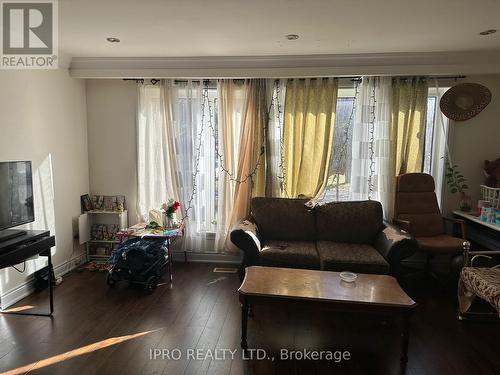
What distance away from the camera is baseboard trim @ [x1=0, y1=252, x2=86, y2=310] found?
3.05 m

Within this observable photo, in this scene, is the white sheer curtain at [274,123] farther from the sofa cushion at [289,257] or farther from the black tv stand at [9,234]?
the black tv stand at [9,234]

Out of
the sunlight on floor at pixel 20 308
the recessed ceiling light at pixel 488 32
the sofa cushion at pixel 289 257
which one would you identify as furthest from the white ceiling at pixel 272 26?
the sunlight on floor at pixel 20 308

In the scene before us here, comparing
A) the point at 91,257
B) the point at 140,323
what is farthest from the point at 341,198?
the point at 91,257

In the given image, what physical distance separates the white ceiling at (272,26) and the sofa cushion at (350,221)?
1.71m

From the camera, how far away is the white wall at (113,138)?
4.20 meters

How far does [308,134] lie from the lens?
395 centimetres

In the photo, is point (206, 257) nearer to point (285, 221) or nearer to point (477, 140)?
point (285, 221)

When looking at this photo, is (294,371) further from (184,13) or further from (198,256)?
(184,13)

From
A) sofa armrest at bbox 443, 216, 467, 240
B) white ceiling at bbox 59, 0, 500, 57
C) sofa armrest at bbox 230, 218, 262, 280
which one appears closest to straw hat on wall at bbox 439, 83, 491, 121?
white ceiling at bbox 59, 0, 500, 57

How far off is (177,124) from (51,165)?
1496mm

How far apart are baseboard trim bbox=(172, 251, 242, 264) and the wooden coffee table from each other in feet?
4.96

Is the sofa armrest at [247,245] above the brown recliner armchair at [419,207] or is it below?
below

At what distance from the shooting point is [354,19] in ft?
8.45

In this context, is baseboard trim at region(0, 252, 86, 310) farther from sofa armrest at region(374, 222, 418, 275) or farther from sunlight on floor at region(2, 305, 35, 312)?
sofa armrest at region(374, 222, 418, 275)
